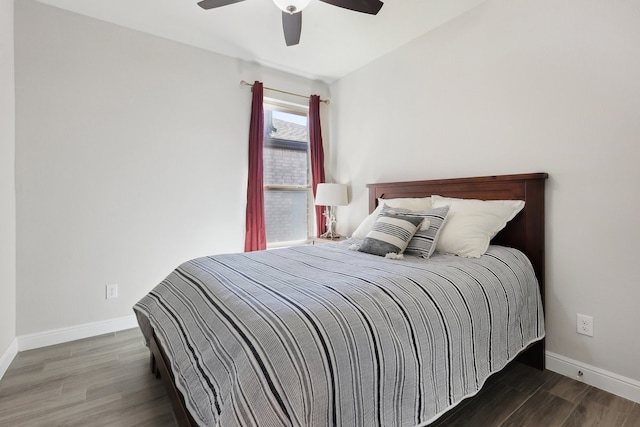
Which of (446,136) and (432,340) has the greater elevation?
(446,136)

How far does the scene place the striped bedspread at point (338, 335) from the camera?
0.88 meters

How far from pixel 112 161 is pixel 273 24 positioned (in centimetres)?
179

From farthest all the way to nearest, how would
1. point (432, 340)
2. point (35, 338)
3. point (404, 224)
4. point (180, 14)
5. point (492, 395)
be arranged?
point (180, 14)
point (35, 338)
point (404, 224)
point (492, 395)
point (432, 340)

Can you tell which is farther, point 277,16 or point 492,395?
point 277,16

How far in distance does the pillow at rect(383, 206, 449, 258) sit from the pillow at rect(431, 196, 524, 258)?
3.1 inches

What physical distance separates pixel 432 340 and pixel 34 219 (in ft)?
9.35

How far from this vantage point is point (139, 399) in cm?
164

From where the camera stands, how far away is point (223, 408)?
2.94 ft

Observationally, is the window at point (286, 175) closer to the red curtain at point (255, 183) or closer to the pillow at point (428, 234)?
the red curtain at point (255, 183)

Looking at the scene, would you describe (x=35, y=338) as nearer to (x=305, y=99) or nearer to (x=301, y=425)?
(x=301, y=425)

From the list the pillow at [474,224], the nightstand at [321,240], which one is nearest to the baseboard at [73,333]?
the nightstand at [321,240]

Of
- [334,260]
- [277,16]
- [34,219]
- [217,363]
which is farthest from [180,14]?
[217,363]

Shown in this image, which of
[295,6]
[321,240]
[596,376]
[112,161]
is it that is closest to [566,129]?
[596,376]

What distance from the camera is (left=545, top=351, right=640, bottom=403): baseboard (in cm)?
162
